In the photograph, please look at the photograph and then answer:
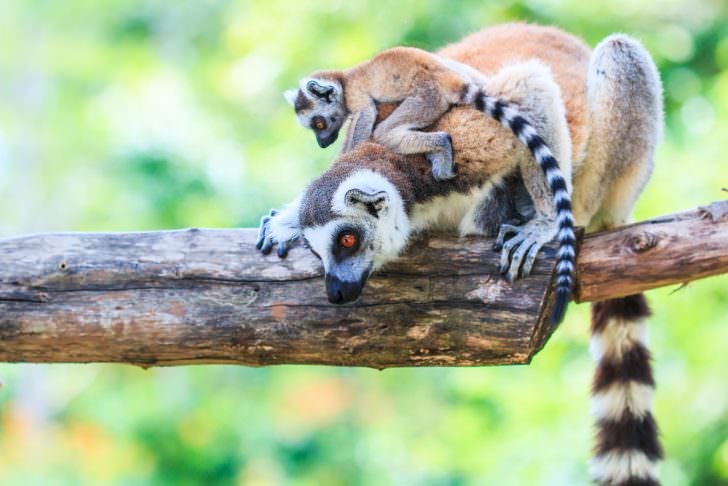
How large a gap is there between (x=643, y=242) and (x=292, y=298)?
1.67 meters

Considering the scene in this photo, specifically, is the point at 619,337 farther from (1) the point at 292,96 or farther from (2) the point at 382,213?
(1) the point at 292,96

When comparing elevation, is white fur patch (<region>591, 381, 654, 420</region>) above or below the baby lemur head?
below

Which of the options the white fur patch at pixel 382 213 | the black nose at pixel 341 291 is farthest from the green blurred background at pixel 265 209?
the black nose at pixel 341 291

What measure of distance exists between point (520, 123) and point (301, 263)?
4.11 feet

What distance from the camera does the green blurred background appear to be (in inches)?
221

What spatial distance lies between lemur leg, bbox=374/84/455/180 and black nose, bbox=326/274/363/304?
0.79m

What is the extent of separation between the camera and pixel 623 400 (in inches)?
168

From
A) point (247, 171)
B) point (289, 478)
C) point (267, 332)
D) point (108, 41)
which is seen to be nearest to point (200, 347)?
point (267, 332)

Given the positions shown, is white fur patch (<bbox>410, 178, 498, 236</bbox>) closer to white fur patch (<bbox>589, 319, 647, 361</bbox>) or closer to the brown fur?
the brown fur

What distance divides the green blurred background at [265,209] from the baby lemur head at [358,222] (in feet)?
5.86

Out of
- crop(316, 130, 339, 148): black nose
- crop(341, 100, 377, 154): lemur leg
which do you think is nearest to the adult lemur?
crop(341, 100, 377, 154): lemur leg

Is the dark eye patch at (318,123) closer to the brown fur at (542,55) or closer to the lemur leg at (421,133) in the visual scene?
the lemur leg at (421,133)

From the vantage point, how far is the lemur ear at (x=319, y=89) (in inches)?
183

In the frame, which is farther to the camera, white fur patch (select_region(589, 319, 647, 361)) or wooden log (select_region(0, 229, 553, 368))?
white fur patch (select_region(589, 319, 647, 361))
